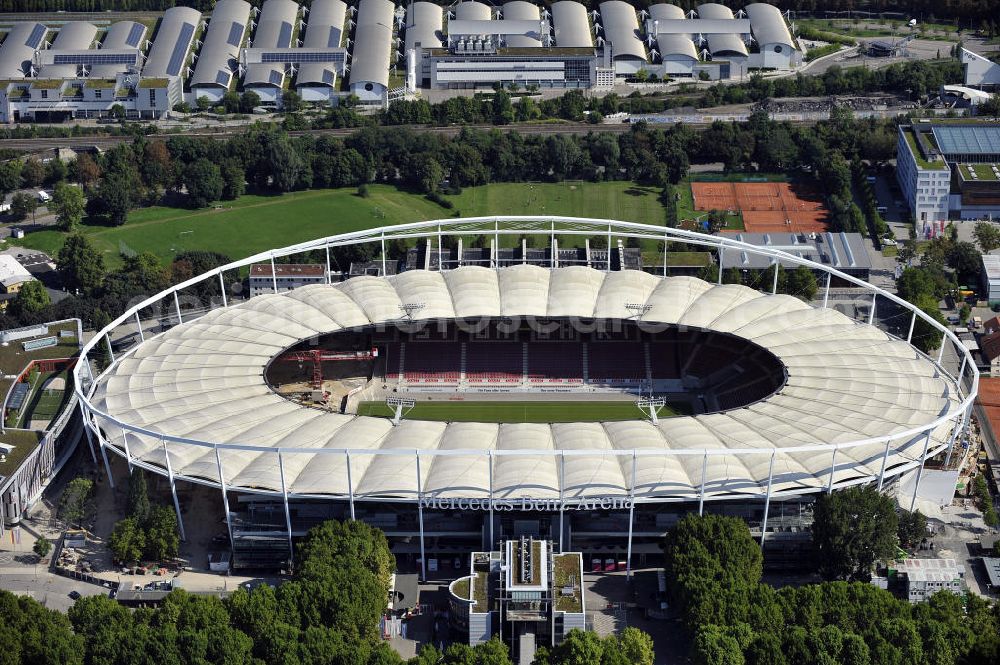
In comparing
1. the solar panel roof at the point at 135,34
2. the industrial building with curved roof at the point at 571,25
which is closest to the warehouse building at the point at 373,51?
the industrial building with curved roof at the point at 571,25

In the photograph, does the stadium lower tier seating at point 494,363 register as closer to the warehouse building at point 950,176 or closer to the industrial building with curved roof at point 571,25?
the warehouse building at point 950,176

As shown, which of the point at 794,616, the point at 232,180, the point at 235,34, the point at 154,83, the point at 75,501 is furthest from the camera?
the point at 235,34

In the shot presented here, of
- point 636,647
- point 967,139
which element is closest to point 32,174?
point 967,139

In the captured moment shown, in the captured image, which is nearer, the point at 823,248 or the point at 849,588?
the point at 849,588

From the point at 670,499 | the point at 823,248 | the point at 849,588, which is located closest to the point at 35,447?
the point at 670,499

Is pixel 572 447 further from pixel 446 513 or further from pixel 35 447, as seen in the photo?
pixel 35 447

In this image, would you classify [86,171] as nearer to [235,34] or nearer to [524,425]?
[235,34]
